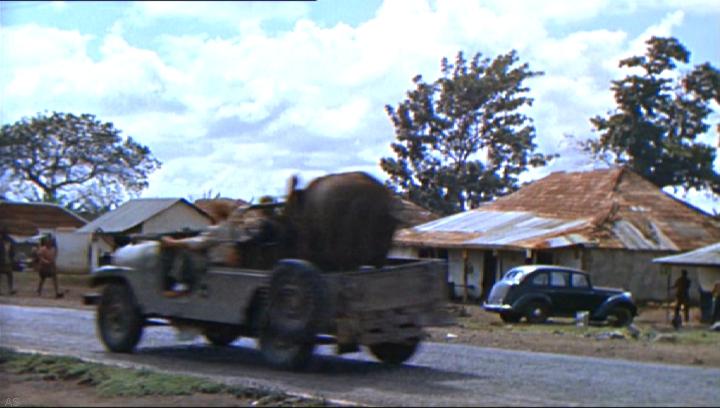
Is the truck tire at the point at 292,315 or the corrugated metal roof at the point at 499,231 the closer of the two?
the truck tire at the point at 292,315

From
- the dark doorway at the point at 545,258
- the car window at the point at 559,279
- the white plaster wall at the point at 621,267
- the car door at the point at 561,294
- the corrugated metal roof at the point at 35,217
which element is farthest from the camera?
the corrugated metal roof at the point at 35,217

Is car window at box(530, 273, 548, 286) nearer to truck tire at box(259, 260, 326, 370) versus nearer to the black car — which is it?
the black car

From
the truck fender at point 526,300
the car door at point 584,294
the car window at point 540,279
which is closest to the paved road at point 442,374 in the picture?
the truck fender at point 526,300

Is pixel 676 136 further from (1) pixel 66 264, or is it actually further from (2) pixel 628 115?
(1) pixel 66 264

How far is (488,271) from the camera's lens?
4222cm

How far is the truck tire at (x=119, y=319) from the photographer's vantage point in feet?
52.0

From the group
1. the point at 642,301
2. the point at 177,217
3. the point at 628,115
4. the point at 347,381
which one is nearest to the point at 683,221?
the point at 642,301

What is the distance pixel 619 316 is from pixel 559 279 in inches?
71.5

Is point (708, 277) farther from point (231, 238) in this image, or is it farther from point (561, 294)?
point (231, 238)

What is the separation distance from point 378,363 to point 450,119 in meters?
44.3

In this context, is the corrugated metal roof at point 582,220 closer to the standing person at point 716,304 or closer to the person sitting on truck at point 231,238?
the standing person at point 716,304

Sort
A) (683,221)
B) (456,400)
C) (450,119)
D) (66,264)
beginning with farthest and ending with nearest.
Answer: (450,119), (66,264), (683,221), (456,400)

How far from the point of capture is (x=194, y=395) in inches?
448

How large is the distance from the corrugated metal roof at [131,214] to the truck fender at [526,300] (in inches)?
658
